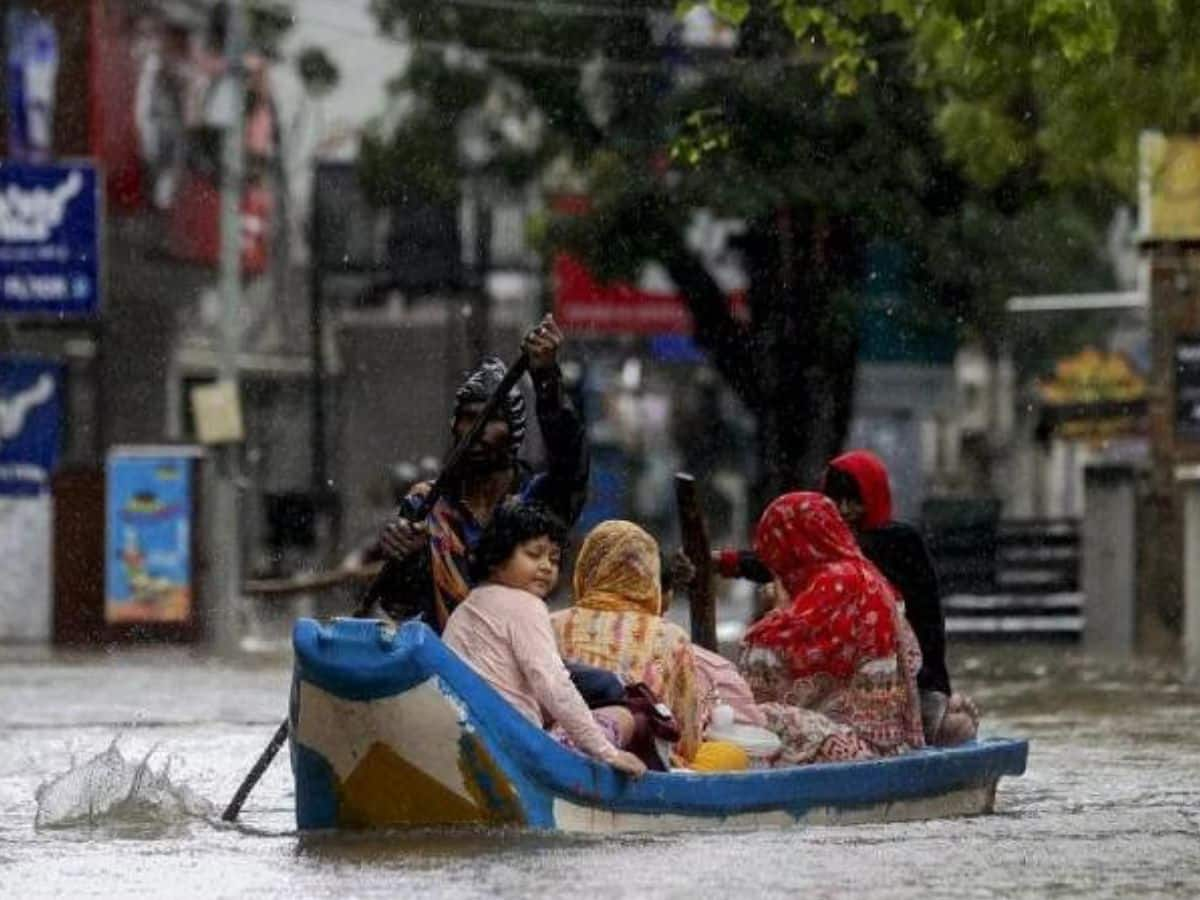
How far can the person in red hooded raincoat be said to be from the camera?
14.3m

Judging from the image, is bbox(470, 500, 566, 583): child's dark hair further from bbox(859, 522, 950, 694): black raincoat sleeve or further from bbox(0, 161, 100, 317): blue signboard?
bbox(0, 161, 100, 317): blue signboard

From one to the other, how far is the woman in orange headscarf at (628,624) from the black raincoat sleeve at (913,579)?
6.31ft

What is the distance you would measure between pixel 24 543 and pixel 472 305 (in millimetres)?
15845

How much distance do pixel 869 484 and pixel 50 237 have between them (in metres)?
21.5

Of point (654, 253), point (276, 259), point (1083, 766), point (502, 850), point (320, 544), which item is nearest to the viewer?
point (502, 850)

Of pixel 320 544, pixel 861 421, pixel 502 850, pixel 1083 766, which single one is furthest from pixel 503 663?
pixel 320 544

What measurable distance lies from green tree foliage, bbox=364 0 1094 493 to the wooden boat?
67.2 ft

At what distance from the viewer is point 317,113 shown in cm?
5047

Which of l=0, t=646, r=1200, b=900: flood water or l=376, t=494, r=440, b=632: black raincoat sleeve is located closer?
l=0, t=646, r=1200, b=900: flood water

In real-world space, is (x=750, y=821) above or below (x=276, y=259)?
below

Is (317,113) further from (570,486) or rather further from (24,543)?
(570,486)

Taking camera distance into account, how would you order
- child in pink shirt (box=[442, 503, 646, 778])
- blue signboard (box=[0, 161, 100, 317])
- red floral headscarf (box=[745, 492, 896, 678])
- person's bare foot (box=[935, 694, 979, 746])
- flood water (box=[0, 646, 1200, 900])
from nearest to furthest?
flood water (box=[0, 646, 1200, 900]), child in pink shirt (box=[442, 503, 646, 778]), red floral headscarf (box=[745, 492, 896, 678]), person's bare foot (box=[935, 694, 979, 746]), blue signboard (box=[0, 161, 100, 317])

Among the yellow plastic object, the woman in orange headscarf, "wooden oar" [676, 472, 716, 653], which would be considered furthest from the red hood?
the woman in orange headscarf

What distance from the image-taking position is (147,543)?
32844 mm
